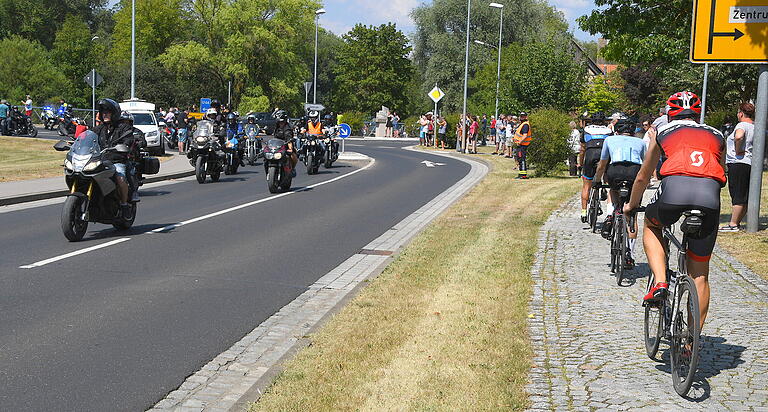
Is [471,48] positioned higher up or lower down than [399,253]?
higher up

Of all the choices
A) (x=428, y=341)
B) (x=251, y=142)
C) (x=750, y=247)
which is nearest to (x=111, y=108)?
(x=428, y=341)

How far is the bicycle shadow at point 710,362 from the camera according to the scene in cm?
545

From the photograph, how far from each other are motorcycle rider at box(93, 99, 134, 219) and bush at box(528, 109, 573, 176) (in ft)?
47.7

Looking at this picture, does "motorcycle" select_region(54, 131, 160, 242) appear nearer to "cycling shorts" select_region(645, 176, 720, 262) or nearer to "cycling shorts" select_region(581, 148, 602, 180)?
"cycling shorts" select_region(581, 148, 602, 180)

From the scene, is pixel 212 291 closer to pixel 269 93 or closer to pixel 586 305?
pixel 586 305

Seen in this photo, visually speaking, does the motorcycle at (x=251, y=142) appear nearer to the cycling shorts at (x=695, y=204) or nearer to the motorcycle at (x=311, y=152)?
the motorcycle at (x=311, y=152)

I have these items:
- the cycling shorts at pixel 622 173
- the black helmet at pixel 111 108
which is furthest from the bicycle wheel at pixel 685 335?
the black helmet at pixel 111 108

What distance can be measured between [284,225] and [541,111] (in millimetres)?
13918

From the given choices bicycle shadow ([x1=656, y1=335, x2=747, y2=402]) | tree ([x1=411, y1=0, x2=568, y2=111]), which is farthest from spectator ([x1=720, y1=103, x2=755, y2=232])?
tree ([x1=411, y1=0, x2=568, y2=111])

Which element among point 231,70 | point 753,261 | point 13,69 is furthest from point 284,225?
point 13,69

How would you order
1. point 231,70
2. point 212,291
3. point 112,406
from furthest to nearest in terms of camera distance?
point 231,70 < point 212,291 < point 112,406

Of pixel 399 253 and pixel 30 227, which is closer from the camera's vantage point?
pixel 399 253

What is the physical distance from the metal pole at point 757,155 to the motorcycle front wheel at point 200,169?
13.6 m

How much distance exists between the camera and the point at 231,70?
69.4m
